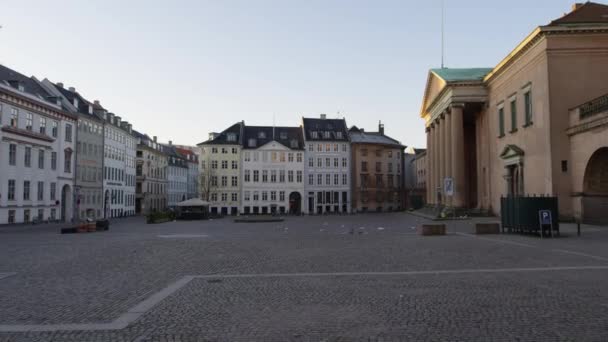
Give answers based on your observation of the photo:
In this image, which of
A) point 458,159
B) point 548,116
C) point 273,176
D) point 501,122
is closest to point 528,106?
point 548,116

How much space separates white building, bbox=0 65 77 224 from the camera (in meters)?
46.2

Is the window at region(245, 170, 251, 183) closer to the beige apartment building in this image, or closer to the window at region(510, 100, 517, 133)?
the beige apartment building

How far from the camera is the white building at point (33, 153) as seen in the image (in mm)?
46219

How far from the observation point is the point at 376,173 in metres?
92.1

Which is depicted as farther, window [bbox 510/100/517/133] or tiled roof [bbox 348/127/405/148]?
tiled roof [bbox 348/127/405/148]

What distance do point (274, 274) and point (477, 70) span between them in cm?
5249

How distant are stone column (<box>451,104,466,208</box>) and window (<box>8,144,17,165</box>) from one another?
43390 mm

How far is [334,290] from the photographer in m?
10.7

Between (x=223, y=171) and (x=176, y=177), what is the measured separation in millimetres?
29792

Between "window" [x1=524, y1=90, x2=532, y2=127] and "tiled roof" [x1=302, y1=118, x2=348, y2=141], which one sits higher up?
"tiled roof" [x1=302, y1=118, x2=348, y2=141]

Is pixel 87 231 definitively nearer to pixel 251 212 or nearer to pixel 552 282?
pixel 552 282

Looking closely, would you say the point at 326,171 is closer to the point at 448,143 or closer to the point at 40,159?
the point at 448,143

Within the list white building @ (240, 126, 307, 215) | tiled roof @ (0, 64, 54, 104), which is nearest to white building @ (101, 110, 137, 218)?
tiled roof @ (0, 64, 54, 104)

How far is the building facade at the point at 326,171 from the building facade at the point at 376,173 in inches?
59.6
